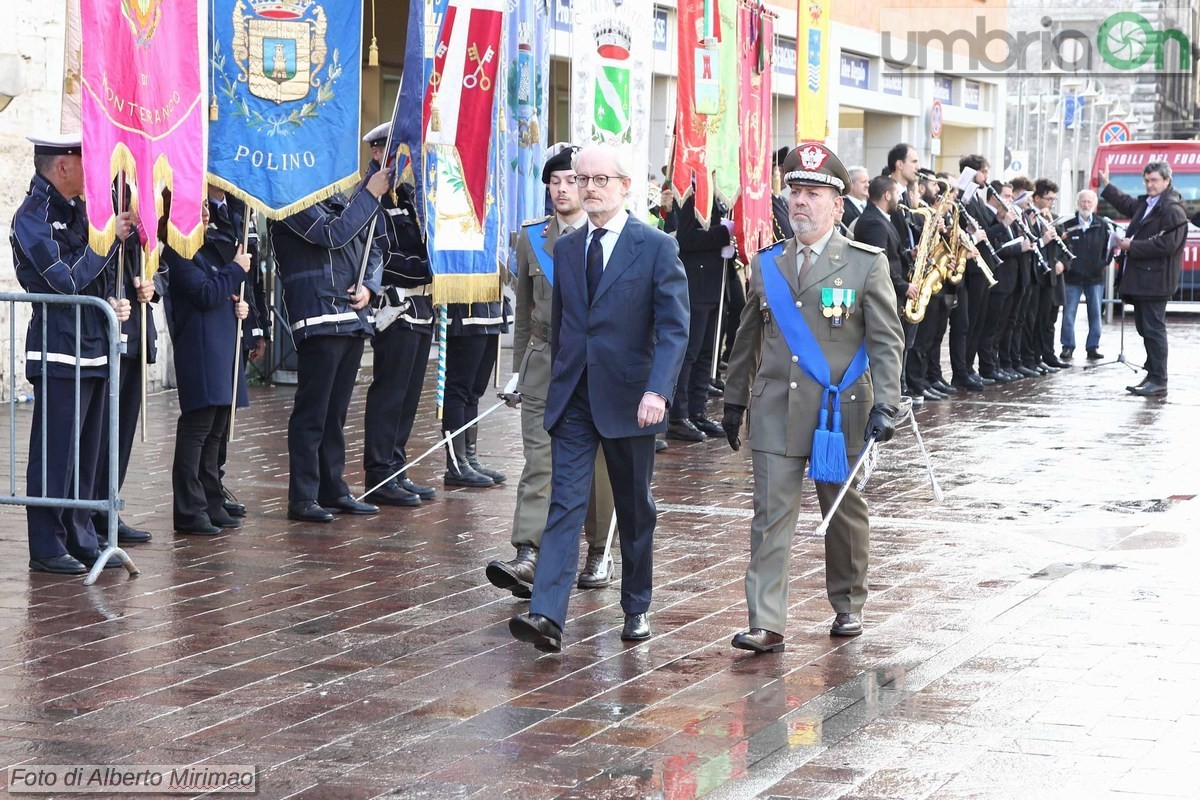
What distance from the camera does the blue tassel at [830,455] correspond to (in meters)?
6.61

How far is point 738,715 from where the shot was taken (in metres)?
5.66

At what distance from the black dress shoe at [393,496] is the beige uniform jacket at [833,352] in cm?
338

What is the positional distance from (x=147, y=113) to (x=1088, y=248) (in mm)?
15295

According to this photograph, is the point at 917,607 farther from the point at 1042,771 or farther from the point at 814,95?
the point at 814,95

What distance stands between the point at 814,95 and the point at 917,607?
7.84m

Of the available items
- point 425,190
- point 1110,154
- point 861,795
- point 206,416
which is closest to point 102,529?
point 206,416

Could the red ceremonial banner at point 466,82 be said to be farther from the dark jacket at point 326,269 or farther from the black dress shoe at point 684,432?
the black dress shoe at point 684,432

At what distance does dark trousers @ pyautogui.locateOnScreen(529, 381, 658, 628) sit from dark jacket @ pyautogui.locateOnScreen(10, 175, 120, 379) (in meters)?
2.28

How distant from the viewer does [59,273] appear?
7637 mm

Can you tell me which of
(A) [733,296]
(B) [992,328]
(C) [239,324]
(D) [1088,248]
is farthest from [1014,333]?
(C) [239,324]

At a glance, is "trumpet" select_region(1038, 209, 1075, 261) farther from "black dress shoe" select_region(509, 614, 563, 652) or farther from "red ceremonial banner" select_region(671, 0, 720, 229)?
"black dress shoe" select_region(509, 614, 563, 652)

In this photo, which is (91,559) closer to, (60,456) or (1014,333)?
(60,456)

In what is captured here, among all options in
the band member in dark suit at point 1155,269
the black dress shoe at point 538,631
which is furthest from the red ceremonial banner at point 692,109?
the band member in dark suit at point 1155,269

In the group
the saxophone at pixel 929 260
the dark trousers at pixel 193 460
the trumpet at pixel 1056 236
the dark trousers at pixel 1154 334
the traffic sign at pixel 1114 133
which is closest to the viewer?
the dark trousers at pixel 193 460
